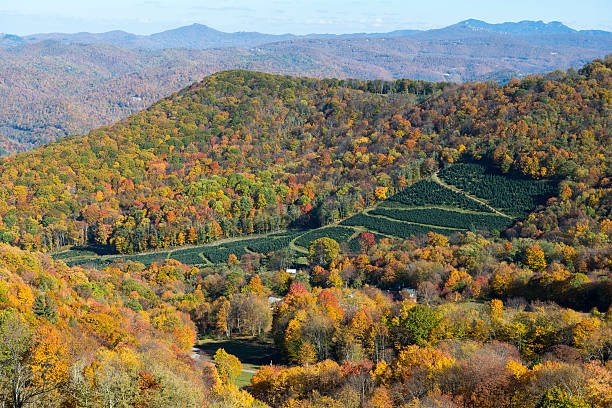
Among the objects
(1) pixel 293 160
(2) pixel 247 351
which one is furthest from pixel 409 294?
(1) pixel 293 160

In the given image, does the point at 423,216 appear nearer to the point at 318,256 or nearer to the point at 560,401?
the point at 318,256

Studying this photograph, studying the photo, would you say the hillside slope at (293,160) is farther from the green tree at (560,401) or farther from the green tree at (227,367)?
the green tree at (560,401)

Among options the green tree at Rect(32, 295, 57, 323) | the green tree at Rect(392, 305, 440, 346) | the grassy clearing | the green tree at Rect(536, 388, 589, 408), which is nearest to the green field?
the grassy clearing

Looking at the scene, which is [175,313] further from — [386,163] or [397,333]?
[386,163]

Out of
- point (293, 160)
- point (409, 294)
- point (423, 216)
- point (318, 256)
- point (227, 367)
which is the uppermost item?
point (293, 160)

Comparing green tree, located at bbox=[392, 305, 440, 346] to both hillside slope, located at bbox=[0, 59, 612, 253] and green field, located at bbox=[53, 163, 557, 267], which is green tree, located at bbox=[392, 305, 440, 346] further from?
green field, located at bbox=[53, 163, 557, 267]

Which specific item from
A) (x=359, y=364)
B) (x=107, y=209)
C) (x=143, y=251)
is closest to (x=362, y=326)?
(x=359, y=364)
